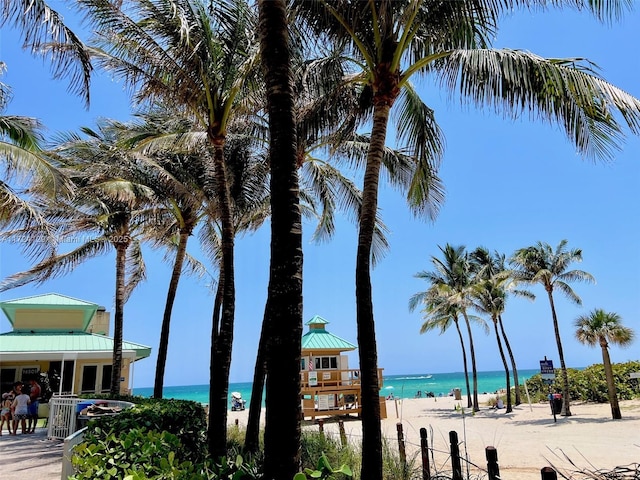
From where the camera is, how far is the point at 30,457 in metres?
11.1

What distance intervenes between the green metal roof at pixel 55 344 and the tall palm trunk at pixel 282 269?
19.0 m

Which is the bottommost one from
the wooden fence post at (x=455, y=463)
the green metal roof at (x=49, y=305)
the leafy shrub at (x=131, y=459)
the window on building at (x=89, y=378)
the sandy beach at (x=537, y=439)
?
the sandy beach at (x=537, y=439)

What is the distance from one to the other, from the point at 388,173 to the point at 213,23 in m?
5.18

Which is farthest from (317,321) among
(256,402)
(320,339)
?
(256,402)

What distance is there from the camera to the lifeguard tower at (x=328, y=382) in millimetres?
22328

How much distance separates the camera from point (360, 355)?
22.7ft

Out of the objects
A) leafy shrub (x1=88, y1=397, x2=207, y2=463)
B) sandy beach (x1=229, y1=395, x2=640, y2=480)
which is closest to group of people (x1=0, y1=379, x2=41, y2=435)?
leafy shrub (x1=88, y1=397, x2=207, y2=463)

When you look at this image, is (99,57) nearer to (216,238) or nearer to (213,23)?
(213,23)

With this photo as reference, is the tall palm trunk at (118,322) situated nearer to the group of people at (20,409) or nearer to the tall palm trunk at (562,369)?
the group of people at (20,409)

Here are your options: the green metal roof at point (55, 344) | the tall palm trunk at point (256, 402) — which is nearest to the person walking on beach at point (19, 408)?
the green metal roof at point (55, 344)

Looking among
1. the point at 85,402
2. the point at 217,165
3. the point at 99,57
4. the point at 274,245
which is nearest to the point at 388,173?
the point at 217,165

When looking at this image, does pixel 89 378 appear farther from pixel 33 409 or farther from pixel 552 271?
pixel 552 271

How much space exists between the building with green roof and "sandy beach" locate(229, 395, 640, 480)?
10518 millimetres

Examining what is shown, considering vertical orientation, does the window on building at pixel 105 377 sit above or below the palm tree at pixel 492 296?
below
